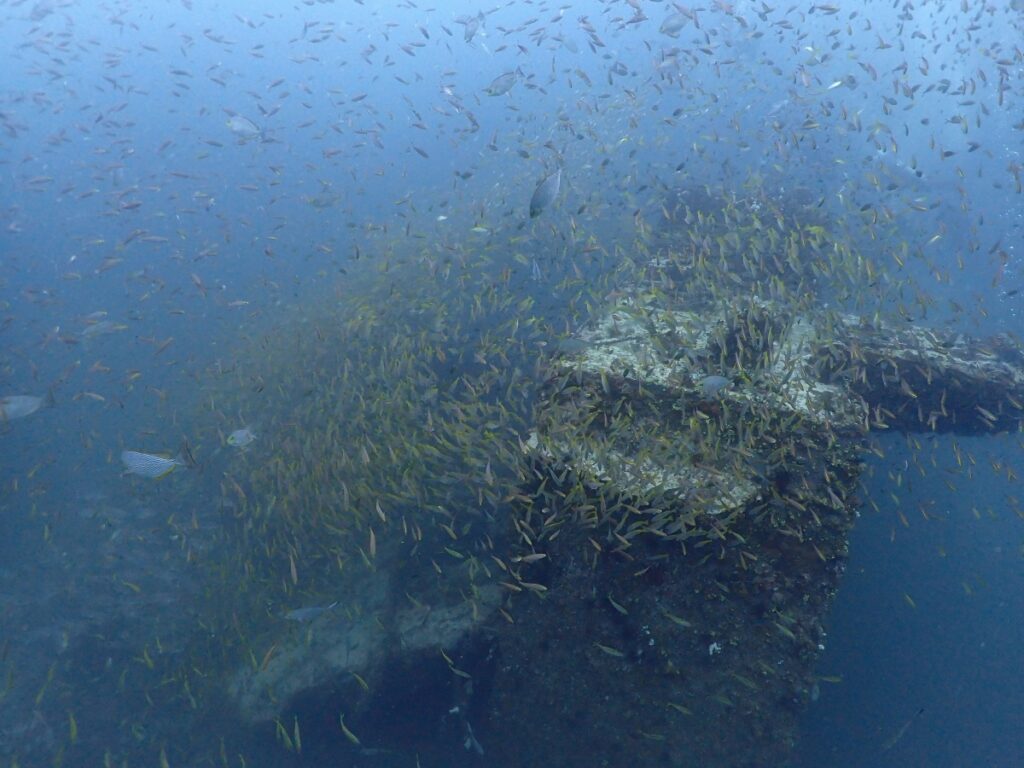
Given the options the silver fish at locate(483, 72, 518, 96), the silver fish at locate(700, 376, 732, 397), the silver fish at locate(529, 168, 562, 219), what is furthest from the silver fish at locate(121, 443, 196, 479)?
the silver fish at locate(483, 72, 518, 96)

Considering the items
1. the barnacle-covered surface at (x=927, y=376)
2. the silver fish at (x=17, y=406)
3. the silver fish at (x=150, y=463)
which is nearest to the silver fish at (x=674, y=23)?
the barnacle-covered surface at (x=927, y=376)

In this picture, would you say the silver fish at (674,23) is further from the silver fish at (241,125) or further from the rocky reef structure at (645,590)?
the silver fish at (241,125)

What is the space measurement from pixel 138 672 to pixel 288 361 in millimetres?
5222

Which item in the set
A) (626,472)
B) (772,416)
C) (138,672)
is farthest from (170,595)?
(772,416)

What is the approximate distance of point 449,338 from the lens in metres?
9.53

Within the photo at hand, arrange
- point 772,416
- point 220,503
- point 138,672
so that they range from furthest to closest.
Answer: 1. point 220,503
2. point 138,672
3. point 772,416

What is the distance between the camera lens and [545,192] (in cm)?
563

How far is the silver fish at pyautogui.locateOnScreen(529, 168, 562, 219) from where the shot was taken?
557 centimetres

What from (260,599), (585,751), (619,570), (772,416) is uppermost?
(772,416)

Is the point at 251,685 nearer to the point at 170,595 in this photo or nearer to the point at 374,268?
the point at 170,595

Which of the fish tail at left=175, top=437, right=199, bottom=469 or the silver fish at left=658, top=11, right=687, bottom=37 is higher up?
the silver fish at left=658, top=11, right=687, bottom=37

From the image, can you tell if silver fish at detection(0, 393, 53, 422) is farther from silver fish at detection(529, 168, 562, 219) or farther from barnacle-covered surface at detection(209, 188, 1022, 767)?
silver fish at detection(529, 168, 562, 219)

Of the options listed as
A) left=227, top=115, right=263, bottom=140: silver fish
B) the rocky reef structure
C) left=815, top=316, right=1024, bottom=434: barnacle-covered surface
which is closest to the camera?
the rocky reef structure

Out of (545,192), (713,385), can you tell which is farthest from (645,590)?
(545,192)
